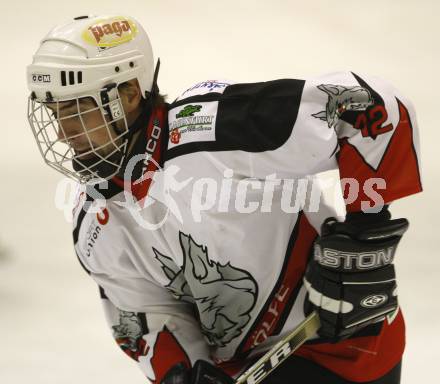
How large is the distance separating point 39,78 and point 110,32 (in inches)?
7.4

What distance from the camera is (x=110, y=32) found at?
192 cm

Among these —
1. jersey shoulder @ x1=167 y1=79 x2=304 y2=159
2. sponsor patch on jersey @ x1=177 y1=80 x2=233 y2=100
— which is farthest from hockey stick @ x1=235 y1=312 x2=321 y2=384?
sponsor patch on jersey @ x1=177 y1=80 x2=233 y2=100

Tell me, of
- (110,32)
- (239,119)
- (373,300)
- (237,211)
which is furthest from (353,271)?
(110,32)

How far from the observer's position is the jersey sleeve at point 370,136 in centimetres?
175

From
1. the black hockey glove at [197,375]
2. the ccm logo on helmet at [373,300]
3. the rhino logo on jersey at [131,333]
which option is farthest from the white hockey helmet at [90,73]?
the ccm logo on helmet at [373,300]

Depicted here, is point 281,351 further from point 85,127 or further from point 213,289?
point 85,127

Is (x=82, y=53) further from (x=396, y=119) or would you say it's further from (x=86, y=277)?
(x=86, y=277)

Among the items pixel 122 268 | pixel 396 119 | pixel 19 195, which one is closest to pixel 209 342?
pixel 122 268

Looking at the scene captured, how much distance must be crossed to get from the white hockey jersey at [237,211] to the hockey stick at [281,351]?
0.09 metres

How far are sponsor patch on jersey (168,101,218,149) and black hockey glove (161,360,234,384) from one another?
538 millimetres

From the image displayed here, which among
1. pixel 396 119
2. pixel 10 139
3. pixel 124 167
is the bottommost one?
pixel 10 139

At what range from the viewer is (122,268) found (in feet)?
6.73

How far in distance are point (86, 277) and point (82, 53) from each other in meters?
1.49

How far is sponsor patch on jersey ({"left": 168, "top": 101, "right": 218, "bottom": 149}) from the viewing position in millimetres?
1811
